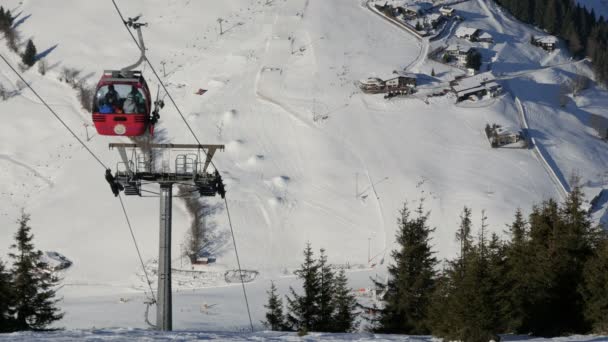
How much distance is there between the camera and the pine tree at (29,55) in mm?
90125

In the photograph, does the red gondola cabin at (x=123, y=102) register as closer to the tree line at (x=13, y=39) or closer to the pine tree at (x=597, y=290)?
the pine tree at (x=597, y=290)

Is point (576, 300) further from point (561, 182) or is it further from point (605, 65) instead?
point (605, 65)

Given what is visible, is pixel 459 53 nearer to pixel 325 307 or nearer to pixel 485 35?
pixel 485 35

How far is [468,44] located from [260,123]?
3110 centimetres

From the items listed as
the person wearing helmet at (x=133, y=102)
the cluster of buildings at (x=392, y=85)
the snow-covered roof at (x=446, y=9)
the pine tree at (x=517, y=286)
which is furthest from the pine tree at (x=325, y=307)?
the snow-covered roof at (x=446, y=9)

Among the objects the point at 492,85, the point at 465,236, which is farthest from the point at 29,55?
the point at 465,236

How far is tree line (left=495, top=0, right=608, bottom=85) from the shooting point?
101 meters

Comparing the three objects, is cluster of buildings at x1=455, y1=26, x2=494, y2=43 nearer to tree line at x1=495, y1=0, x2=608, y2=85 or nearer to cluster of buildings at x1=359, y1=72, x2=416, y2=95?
tree line at x1=495, y1=0, x2=608, y2=85

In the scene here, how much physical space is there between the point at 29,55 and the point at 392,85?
38.5 metres

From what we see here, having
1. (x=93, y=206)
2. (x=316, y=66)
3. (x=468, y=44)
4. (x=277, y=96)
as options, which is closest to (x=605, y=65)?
(x=468, y=44)

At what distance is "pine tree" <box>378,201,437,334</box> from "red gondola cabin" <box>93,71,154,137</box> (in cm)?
1016

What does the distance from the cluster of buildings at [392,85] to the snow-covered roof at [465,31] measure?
60.0ft

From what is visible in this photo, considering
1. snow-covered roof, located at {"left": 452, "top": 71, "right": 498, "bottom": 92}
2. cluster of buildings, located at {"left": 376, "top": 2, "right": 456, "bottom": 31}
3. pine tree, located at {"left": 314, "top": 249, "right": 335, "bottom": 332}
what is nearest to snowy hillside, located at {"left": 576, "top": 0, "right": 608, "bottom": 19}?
cluster of buildings, located at {"left": 376, "top": 2, "right": 456, "bottom": 31}

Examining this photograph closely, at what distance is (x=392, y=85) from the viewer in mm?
78312
